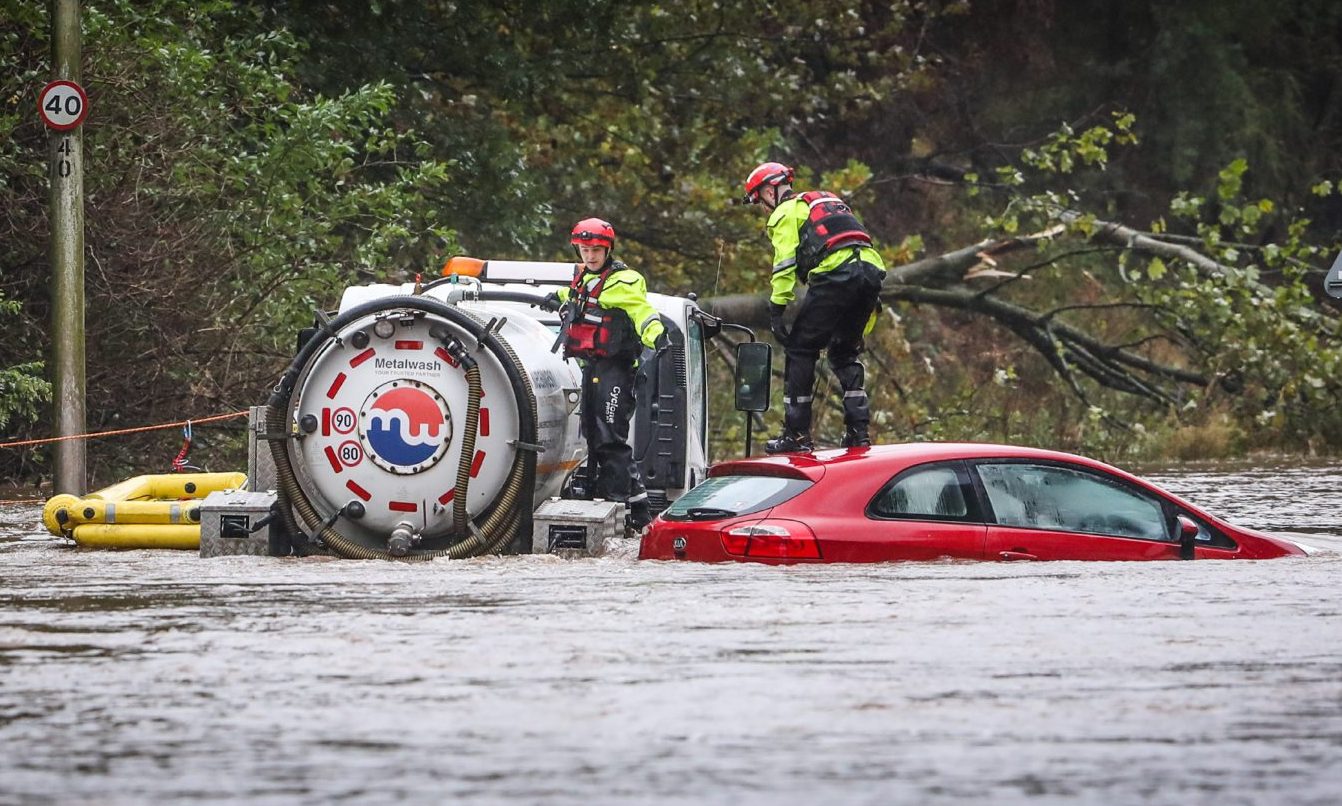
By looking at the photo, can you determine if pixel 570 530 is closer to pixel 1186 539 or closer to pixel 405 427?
pixel 405 427

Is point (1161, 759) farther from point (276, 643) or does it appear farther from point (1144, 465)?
point (1144, 465)

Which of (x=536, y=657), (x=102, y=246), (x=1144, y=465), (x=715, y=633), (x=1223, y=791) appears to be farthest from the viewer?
(x=1144, y=465)

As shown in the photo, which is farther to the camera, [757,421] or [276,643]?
[757,421]

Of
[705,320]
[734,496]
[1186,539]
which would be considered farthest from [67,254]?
[1186,539]

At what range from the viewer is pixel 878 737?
667 cm

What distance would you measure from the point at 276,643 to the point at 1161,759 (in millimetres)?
3668

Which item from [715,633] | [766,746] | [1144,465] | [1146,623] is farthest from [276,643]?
[1144,465]

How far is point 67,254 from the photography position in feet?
54.1

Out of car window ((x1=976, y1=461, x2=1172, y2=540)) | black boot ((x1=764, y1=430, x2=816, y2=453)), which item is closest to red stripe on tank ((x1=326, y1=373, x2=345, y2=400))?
black boot ((x1=764, y1=430, x2=816, y2=453))

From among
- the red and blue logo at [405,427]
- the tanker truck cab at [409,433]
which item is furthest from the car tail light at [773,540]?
the red and blue logo at [405,427]

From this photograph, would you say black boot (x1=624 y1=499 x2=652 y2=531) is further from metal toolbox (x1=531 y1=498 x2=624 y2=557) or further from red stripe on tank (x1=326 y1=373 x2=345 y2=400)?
red stripe on tank (x1=326 y1=373 x2=345 y2=400)

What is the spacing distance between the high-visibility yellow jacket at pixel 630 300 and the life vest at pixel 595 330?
22 millimetres

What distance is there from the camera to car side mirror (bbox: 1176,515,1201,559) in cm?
1202

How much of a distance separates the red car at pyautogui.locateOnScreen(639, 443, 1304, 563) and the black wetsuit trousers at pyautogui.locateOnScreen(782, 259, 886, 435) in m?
2.01
